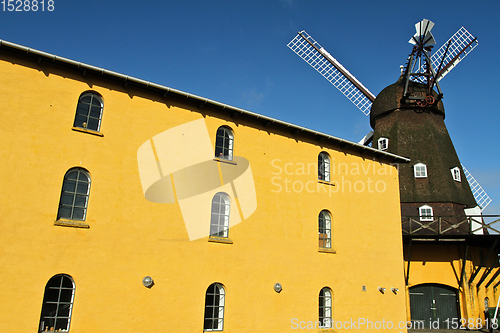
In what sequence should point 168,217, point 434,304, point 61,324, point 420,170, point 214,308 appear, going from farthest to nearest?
point 420,170 → point 434,304 → point 214,308 → point 168,217 → point 61,324

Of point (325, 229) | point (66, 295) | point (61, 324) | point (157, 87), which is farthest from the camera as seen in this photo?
point (325, 229)

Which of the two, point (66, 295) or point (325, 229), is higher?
point (325, 229)

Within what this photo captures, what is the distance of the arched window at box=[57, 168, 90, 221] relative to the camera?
11945 millimetres

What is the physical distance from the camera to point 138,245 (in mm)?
12633

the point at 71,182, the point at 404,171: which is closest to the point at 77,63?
the point at 71,182

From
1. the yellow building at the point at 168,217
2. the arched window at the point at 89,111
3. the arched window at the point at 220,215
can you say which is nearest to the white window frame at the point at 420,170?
the yellow building at the point at 168,217

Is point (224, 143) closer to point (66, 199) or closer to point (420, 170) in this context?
point (66, 199)

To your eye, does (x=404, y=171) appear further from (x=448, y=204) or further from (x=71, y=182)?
(x=71, y=182)

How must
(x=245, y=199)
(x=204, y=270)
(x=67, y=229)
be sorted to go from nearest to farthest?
(x=67, y=229)
(x=204, y=270)
(x=245, y=199)

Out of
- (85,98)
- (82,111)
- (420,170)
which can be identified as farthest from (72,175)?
(420,170)

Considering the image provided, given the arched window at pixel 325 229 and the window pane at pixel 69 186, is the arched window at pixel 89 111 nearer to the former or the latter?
the window pane at pixel 69 186

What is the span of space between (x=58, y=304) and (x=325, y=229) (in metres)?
11.1

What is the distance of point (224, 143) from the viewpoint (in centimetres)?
1570

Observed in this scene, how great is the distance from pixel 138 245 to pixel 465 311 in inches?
747
